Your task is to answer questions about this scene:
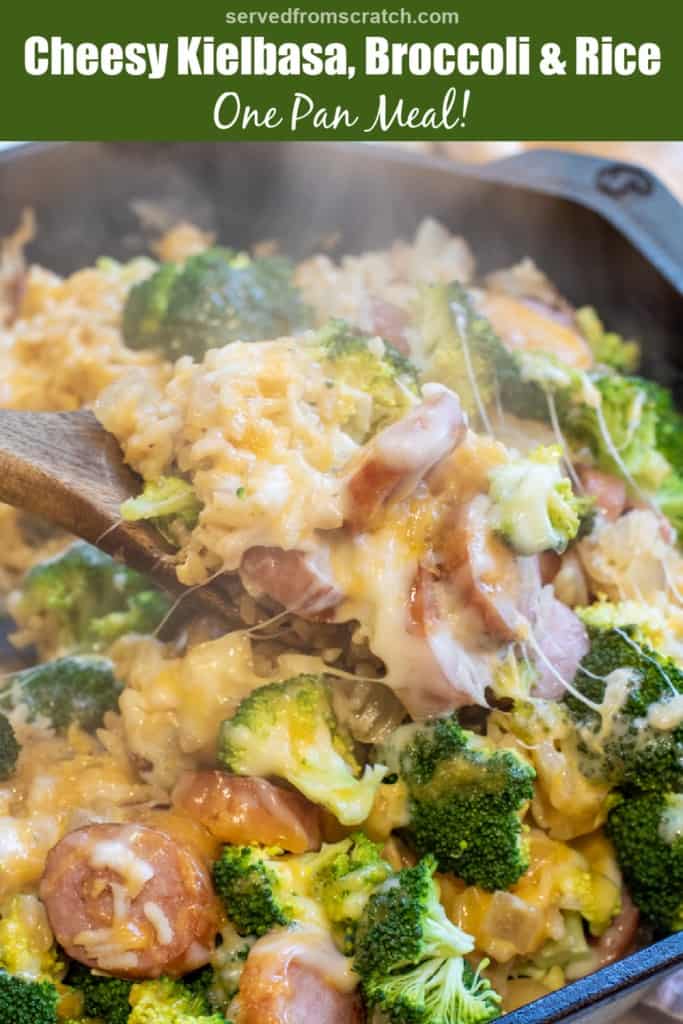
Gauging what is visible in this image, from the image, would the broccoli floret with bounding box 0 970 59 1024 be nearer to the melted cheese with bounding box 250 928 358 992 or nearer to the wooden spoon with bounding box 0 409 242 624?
the melted cheese with bounding box 250 928 358 992

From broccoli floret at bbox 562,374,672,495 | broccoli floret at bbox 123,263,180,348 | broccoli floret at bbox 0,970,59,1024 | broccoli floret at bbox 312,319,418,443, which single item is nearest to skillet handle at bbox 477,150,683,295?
broccoli floret at bbox 562,374,672,495

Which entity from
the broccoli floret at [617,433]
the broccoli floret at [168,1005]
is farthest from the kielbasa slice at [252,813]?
the broccoli floret at [617,433]

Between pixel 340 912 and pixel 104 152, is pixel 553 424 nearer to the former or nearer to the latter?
pixel 340 912

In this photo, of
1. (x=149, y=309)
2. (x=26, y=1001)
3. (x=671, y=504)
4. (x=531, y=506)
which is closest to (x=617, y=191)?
(x=671, y=504)

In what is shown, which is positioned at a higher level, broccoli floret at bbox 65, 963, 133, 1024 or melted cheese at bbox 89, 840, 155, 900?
melted cheese at bbox 89, 840, 155, 900

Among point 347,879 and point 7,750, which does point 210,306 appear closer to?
point 7,750

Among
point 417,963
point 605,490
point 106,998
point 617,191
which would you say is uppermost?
point 617,191

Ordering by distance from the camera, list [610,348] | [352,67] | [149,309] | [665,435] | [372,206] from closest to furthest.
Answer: [665,435] → [352,67] → [149,309] → [610,348] → [372,206]
